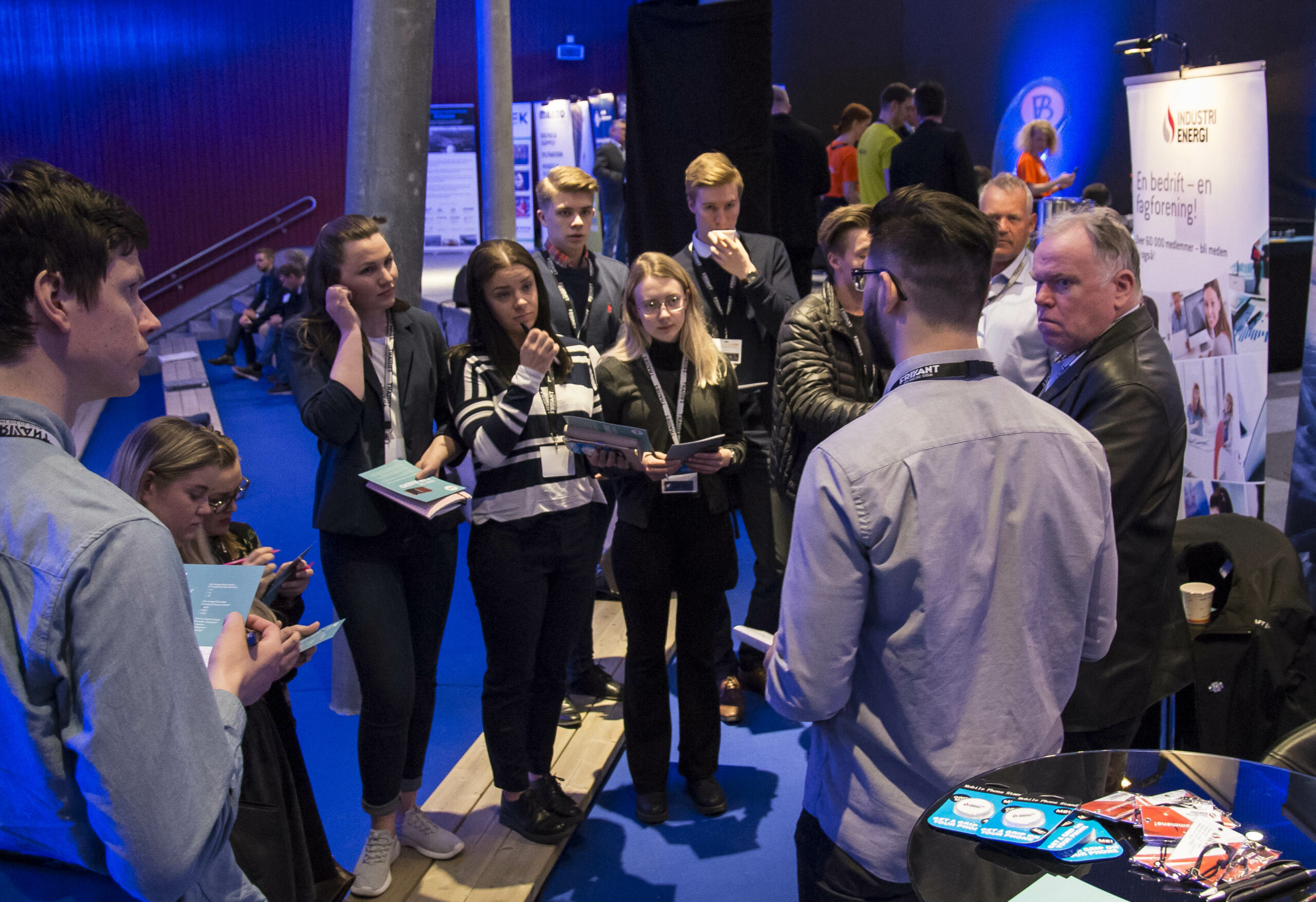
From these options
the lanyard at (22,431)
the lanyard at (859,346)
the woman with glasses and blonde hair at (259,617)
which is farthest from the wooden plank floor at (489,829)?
the lanyard at (22,431)

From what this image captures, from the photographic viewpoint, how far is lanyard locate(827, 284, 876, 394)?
10.4 ft

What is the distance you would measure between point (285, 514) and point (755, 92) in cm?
375

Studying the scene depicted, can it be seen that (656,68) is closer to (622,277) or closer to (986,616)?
(622,277)

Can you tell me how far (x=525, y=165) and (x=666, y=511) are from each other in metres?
11.3

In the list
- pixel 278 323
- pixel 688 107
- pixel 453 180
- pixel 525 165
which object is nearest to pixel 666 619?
pixel 688 107

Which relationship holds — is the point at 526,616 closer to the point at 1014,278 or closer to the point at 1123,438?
the point at 1123,438

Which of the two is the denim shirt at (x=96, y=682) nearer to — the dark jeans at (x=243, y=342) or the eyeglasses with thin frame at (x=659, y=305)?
the eyeglasses with thin frame at (x=659, y=305)

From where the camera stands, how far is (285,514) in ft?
20.1

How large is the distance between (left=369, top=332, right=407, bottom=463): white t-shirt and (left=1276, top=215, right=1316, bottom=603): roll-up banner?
3.00 metres

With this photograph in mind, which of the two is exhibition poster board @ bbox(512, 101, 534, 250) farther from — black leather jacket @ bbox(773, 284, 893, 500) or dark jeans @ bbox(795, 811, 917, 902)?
dark jeans @ bbox(795, 811, 917, 902)

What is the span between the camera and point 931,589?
1485 millimetres

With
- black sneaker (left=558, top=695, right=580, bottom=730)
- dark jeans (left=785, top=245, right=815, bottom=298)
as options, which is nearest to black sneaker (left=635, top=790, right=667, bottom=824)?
black sneaker (left=558, top=695, right=580, bottom=730)

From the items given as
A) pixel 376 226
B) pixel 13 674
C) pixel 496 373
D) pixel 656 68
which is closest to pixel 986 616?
pixel 13 674

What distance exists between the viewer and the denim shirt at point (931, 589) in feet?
4.85
